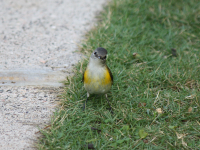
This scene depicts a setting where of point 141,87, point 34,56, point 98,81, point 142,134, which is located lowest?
point 142,134

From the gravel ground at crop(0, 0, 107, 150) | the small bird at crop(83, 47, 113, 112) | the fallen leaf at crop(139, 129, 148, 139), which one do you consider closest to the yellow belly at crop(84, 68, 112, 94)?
the small bird at crop(83, 47, 113, 112)

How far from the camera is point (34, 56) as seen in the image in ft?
15.3

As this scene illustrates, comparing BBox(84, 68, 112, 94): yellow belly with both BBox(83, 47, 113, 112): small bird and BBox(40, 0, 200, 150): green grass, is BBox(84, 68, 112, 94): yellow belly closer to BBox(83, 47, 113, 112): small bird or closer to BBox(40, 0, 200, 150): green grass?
BBox(83, 47, 113, 112): small bird

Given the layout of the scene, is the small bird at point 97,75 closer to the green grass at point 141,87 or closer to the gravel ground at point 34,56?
the green grass at point 141,87

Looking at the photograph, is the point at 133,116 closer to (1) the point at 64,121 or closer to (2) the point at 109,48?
(1) the point at 64,121

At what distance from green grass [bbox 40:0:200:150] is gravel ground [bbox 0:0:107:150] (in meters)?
0.26

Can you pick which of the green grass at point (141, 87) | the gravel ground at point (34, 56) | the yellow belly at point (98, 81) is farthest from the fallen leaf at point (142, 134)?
the gravel ground at point (34, 56)

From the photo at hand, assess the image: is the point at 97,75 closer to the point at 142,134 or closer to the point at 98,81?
the point at 98,81

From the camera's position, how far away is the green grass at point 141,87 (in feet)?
10.4

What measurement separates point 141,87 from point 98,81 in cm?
96

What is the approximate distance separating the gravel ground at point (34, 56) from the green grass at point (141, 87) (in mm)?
260

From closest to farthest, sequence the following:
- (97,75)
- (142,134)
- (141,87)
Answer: (142,134)
(97,75)
(141,87)

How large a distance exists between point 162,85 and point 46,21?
10.0 ft

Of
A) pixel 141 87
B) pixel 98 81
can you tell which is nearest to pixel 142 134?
pixel 98 81
